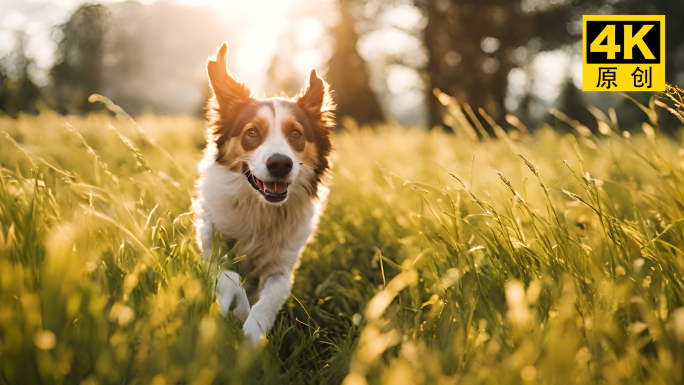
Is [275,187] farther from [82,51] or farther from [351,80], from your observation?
[82,51]

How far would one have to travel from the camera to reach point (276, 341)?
218cm

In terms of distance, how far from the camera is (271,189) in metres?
2.81

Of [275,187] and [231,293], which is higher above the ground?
[275,187]

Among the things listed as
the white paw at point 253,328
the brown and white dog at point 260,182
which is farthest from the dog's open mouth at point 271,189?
the white paw at point 253,328

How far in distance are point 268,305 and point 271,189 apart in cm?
73

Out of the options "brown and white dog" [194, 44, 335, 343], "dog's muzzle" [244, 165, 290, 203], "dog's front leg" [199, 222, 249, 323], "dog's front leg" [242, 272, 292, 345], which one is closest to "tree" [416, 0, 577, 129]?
"brown and white dog" [194, 44, 335, 343]

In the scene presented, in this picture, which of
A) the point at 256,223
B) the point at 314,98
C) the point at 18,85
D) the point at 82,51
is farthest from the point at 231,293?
the point at 82,51

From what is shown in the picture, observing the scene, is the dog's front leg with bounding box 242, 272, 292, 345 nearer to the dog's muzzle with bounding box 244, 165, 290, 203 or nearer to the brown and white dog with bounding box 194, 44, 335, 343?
the brown and white dog with bounding box 194, 44, 335, 343

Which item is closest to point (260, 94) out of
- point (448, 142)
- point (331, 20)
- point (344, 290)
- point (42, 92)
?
point (344, 290)

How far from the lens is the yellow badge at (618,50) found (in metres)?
3.81

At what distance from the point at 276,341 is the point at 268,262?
0.74 meters

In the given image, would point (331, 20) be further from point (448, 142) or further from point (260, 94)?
point (260, 94)

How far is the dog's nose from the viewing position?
2662mm

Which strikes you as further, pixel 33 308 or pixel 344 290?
pixel 344 290
